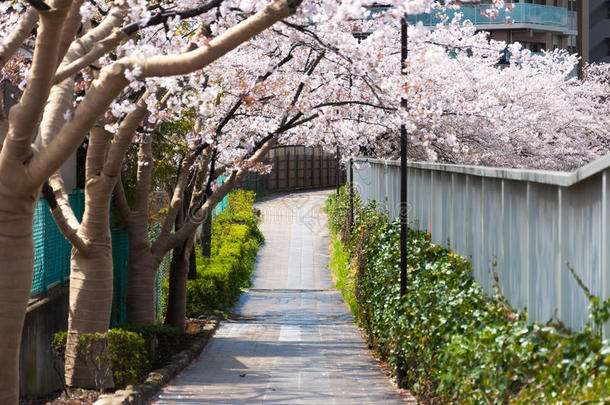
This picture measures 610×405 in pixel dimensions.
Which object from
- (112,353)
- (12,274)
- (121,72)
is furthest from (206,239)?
(121,72)

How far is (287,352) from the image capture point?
1535cm

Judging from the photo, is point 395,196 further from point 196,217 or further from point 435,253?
point 435,253

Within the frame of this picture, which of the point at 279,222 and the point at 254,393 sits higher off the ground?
the point at 279,222

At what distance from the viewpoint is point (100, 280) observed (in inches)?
447

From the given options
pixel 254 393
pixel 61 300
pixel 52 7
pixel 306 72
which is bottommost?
pixel 254 393

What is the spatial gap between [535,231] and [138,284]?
339 inches

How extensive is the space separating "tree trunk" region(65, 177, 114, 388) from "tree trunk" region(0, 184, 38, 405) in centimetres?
379

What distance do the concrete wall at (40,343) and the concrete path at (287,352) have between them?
1542 mm

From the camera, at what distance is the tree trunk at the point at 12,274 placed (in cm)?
690

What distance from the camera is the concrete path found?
1105 cm

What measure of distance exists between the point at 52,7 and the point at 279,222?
3466 centimetres

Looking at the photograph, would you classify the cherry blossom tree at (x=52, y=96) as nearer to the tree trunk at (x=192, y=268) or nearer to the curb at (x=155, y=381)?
the curb at (x=155, y=381)

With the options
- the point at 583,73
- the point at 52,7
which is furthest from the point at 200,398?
the point at 583,73

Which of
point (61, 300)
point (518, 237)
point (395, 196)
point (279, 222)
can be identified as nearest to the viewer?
point (518, 237)
